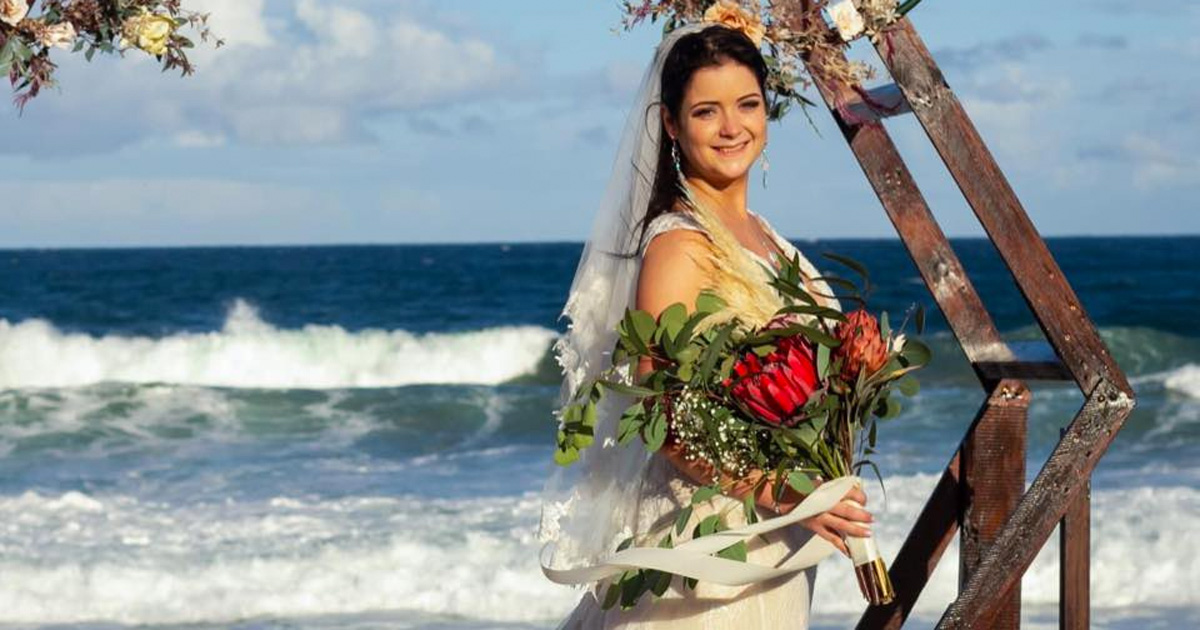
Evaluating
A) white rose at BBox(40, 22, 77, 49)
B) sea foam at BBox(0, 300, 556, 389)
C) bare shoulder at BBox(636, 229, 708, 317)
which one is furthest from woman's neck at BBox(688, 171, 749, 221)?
→ sea foam at BBox(0, 300, 556, 389)

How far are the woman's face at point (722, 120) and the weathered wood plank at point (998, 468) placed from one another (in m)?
0.85

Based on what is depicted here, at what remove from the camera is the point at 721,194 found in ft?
10.3

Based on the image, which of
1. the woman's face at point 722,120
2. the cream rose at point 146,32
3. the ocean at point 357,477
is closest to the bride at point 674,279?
the woman's face at point 722,120

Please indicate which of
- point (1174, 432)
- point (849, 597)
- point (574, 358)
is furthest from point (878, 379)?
point (1174, 432)

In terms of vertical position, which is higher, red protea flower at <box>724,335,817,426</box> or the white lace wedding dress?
red protea flower at <box>724,335,817,426</box>

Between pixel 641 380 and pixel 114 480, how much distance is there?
8638mm

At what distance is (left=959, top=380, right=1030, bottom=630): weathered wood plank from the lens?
3516 millimetres

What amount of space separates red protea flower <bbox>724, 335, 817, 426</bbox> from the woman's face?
39 cm

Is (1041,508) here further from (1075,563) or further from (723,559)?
(723,559)

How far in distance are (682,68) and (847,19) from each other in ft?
1.29

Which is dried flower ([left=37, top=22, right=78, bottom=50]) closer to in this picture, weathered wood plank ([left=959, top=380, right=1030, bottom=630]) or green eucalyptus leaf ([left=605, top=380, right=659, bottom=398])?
green eucalyptus leaf ([left=605, top=380, right=659, bottom=398])

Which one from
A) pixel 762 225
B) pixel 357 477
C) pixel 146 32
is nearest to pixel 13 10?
pixel 146 32

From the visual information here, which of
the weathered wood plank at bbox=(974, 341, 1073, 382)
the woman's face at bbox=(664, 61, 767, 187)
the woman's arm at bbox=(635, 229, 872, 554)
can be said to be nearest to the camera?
the woman's arm at bbox=(635, 229, 872, 554)

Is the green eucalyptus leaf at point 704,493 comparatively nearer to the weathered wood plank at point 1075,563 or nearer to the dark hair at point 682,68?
the dark hair at point 682,68
